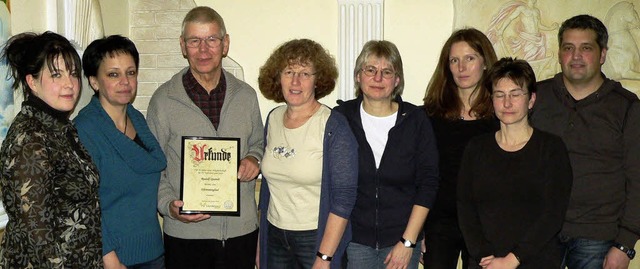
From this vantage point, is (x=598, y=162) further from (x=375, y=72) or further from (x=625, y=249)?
(x=375, y=72)

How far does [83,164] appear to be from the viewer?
2234 mm

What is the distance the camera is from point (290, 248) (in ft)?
8.80

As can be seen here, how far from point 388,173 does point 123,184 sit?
116cm

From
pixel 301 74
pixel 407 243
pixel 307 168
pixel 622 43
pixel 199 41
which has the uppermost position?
pixel 622 43

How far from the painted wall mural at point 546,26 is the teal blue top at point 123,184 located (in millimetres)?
2320

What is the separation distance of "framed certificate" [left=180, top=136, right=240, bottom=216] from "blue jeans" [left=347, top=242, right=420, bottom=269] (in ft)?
1.87

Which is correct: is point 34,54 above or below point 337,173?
above

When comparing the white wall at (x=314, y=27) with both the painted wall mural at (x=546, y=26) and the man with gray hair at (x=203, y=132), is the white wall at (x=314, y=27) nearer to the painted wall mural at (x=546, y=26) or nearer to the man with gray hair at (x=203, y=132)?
the painted wall mural at (x=546, y=26)

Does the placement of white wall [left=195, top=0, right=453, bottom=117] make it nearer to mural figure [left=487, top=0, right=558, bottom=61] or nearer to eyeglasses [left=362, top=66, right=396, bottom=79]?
mural figure [left=487, top=0, right=558, bottom=61]

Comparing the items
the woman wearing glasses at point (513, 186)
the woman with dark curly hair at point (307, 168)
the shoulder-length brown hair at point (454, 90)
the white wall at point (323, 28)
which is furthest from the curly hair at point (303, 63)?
the white wall at point (323, 28)

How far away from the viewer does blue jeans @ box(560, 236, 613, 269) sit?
2855 mm

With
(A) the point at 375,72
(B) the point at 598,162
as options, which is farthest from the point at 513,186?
(A) the point at 375,72

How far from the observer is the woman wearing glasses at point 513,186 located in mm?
2447

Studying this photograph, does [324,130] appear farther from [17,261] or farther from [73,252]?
[17,261]
